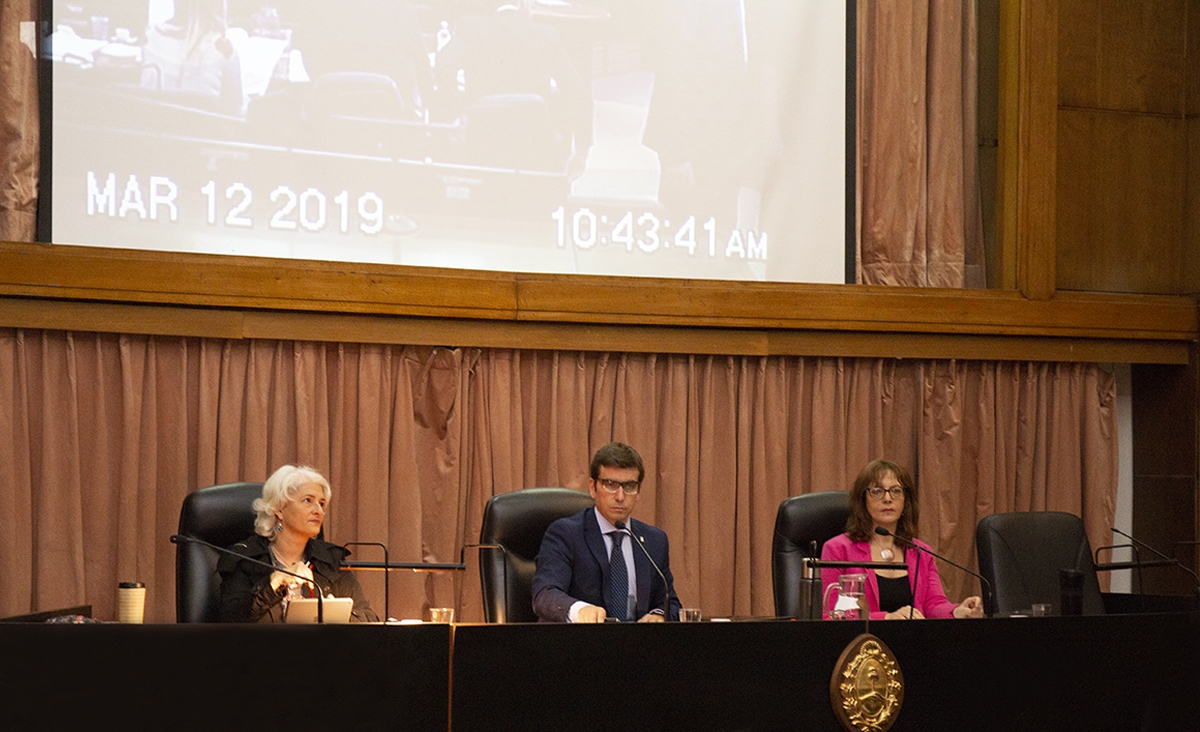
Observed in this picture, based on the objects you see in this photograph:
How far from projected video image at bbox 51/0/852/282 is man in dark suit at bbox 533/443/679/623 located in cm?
162

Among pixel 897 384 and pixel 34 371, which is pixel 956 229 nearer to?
pixel 897 384

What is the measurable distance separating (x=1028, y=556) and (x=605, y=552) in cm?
153

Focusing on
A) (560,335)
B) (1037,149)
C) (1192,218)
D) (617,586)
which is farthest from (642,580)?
(1192,218)

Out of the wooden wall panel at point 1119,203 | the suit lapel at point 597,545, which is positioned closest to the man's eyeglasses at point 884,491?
the suit lapel at point 597,545

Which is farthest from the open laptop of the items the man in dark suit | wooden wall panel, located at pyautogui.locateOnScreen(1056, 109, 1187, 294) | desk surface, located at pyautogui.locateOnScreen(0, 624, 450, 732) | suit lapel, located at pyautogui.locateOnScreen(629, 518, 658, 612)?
wooden wall panel, located at pyautogui.locateOnScreen(1056, 109, 1187, 294)

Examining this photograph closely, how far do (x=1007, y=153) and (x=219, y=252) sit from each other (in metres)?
3.42

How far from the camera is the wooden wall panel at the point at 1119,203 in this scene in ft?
19.5

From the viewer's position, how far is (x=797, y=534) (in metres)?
4.16

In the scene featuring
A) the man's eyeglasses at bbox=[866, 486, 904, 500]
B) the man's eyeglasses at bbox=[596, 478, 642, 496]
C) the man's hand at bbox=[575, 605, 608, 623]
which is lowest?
the man's hand at bbox=[575, 605, 608, 623]

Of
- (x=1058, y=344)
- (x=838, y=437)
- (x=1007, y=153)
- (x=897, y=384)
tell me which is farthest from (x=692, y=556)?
(x=1007, y=153)

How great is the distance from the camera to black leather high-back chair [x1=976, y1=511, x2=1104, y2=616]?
14.0 ft

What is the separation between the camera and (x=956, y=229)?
5734 millimetres

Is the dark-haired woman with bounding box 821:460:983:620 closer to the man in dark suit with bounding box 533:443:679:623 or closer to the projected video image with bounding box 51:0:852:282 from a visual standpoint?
the man in dark suit with bounding box 533:443:679:623

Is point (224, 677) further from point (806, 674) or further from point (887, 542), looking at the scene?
point (887, 542)
